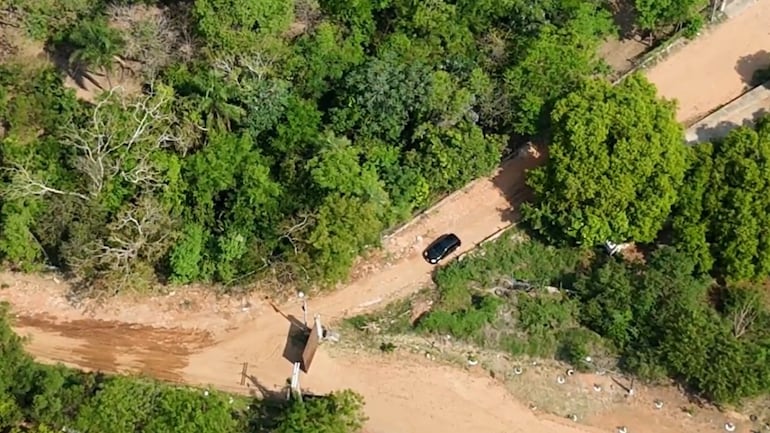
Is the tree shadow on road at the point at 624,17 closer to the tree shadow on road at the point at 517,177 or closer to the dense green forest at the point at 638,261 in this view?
the dense green forest at the point at 638,261

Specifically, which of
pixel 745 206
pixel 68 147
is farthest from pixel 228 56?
pixel 745 206

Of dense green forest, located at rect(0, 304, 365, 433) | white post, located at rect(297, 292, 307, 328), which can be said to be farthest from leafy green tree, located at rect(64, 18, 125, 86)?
white post, located at rect(297, 292, 307, 328)


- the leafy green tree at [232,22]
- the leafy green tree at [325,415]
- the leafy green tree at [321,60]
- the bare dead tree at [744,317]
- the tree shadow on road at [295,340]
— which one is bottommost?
the bare dead tree at [744,317]

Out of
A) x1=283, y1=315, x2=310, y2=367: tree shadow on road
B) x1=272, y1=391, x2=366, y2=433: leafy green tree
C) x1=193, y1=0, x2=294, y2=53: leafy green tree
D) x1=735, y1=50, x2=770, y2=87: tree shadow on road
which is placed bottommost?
x1=272, y1=391, x2=366, y2=433: leafy green tree

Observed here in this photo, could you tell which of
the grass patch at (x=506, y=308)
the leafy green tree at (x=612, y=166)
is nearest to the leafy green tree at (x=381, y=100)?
the leafy green tree at (x=612, y=166)

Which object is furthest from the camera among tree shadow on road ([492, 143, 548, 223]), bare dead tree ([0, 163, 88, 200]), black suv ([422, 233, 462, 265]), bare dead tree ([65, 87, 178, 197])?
tree shadow on road ([492, 143, 548, 223])

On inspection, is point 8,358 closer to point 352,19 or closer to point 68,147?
point 68,147

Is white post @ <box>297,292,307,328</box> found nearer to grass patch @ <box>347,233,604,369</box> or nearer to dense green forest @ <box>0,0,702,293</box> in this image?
dense green forest @ <box>0,0,702,293</box>
